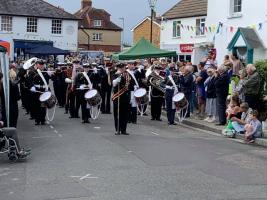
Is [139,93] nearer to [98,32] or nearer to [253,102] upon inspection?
[253,102]

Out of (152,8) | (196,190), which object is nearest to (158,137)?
(196,190)

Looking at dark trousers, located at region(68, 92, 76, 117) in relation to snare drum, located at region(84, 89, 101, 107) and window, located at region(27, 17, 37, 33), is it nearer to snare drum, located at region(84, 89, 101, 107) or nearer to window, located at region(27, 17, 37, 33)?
snare drum, located at region(84, 89, 101, 107)

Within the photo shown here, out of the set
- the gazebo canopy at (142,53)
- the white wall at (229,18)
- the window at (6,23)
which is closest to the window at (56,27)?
the window at (6,23)

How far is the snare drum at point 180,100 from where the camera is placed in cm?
1833

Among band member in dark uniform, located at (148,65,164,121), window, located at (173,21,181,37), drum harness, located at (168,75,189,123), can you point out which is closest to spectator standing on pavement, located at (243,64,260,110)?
drum harness, located at (168,75,189,123)

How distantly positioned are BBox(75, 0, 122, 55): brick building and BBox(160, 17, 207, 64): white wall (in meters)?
32.2

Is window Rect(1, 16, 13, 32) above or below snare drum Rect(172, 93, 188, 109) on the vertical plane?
above

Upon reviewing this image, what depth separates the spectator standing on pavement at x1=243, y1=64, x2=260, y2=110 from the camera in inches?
630

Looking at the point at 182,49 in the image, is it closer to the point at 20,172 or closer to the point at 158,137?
the point at 158,137

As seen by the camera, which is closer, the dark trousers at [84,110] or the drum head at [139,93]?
the drum head at [139,93]

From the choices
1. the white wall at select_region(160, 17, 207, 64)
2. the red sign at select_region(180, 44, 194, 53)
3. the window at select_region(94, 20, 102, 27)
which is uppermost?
the window at select_region(94, 20, 102, 27)

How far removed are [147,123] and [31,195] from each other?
437 inches

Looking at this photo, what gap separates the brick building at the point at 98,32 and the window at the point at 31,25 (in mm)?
19178

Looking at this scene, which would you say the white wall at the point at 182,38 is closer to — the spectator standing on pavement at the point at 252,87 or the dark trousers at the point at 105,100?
the dark trousers at the point at 105,100
